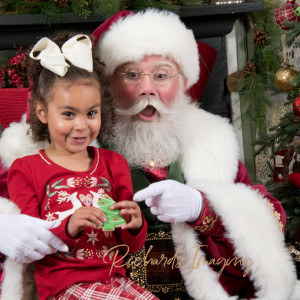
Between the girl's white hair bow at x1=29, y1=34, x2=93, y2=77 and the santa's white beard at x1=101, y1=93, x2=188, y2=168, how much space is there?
45 cm

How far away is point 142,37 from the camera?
6.06ft

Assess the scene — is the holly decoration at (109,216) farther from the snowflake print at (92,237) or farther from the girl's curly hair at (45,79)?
A: the girl's curly hair at (45,79)

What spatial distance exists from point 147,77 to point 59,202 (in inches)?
28.4

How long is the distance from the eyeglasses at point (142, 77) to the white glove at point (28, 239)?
78 centimetres

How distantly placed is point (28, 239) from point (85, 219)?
21cm

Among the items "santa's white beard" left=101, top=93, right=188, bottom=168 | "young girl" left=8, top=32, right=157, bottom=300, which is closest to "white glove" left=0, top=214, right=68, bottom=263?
"young girl" left=8, top=32, right=157, bottom=300

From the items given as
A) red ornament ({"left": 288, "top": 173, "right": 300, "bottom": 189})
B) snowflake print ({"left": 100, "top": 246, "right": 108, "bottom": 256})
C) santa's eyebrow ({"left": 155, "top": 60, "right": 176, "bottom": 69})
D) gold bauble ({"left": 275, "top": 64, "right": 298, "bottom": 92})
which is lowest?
red ornament ({"left": 288, "top": 173, "right": 300, "bottom": 189})

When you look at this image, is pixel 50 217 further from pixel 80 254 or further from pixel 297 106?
pixel 297 106

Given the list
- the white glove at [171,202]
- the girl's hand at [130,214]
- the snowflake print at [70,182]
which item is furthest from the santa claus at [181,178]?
the snowflake print at [70,182]

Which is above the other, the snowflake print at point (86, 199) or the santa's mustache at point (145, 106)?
the santa's mustache at point (145, 106)

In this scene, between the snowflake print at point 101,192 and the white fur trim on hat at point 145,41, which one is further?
the white fur trim on hat at point 145,41

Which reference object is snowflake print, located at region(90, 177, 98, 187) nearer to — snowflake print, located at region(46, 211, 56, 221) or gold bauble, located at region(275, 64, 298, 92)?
snowflake print, located at region(46, 211, 56, 221)

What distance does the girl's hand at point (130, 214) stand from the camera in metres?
1.29

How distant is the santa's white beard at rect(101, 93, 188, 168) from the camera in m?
1.90
